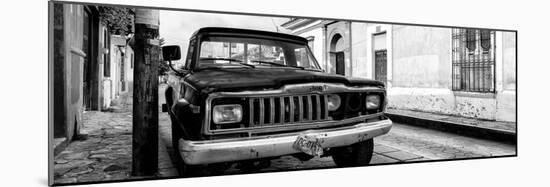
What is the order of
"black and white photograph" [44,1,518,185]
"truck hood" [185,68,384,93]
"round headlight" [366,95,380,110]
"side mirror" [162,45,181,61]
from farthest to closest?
"round headlight" [366,95,380,110]
"side mirror" [162,45,181,61]
"black and white photograph" [44,1,518,185]
"truck hood" [185,68,384,93]

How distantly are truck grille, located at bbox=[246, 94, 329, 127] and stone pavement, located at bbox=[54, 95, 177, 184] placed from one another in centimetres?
103

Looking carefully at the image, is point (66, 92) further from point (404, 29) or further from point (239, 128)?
point (404, 29)

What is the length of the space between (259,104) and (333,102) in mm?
635

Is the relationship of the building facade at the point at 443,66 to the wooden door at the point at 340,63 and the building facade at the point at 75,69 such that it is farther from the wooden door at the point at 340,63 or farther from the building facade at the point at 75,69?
the building facade at the point at 75,69

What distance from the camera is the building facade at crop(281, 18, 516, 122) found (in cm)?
408

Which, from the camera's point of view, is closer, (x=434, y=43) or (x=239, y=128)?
(x=239, y=128)

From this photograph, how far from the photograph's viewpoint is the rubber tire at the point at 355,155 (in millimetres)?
3398

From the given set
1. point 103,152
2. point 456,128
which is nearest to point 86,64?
point 103,152

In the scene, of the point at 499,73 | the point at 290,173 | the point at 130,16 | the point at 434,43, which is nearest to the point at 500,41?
the point at 499,73

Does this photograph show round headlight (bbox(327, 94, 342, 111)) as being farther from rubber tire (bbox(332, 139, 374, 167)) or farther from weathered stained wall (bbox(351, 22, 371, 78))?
weathered stained wall (bbox(351, 22, 371, 78))

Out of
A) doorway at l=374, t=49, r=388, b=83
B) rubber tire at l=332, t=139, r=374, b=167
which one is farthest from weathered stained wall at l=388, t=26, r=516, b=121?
rubber tire at l=332, t=139, r=374, b=167

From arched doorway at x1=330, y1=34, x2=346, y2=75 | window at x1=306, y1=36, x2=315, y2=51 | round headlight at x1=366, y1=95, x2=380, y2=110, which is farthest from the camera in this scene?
arched doorway at x1=330, y1=34, x2=346, y2=75

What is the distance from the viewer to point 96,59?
4.02 meters

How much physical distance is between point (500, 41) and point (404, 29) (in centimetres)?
112
